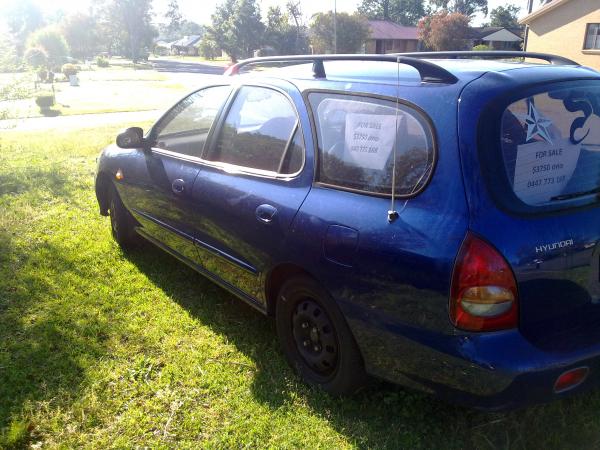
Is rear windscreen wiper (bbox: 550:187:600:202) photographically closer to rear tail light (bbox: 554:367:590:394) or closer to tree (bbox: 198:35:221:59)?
rear tail light (bbox: 554:367:590:394)

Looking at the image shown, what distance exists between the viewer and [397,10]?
94562 mm

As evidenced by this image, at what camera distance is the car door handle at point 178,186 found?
149 inches

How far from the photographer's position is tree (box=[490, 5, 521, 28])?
74.6m

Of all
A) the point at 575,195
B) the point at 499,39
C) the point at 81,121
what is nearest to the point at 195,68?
the point at 499,39

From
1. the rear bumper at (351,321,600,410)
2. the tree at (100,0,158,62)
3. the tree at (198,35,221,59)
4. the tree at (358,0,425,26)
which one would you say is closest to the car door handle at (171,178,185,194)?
the rear bumper at (351,321,600,410)

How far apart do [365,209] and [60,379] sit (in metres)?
2.13

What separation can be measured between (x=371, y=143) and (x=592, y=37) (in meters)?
28.8

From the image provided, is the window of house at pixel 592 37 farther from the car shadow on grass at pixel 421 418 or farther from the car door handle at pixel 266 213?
the car door handle at pixel 266 213

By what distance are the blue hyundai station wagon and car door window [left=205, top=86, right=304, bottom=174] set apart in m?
0.02

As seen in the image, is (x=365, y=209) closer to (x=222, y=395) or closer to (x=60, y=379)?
(x=222, y=395)

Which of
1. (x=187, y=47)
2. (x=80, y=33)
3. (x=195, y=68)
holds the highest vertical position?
(x=80, y=33)

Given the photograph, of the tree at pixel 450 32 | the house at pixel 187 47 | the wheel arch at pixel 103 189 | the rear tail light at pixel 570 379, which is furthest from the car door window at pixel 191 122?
the house at pixel 187 47

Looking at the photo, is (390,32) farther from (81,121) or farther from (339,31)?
(81,121)

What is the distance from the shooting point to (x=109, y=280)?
4551 mm
